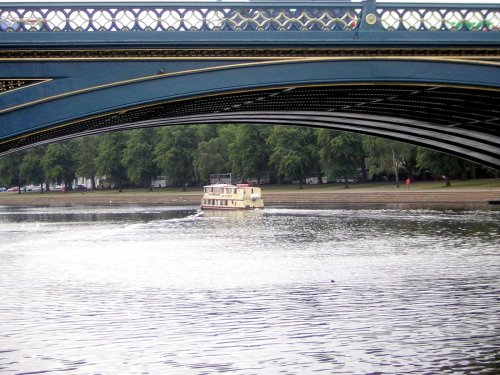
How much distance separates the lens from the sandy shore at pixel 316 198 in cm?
7871

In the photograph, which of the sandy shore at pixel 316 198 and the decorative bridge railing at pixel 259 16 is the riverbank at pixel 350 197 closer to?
the sandy shore at pixel 316 198

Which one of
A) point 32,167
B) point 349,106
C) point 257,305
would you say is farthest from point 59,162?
point 257,305

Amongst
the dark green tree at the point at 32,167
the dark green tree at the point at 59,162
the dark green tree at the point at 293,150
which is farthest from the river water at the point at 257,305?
the dark green tree at the point at 32,167


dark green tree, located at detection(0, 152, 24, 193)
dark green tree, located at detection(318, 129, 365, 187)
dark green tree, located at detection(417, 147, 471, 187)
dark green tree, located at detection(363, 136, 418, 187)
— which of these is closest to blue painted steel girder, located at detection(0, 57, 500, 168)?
dark green tree, located at detection(417, 147, 471, 187)

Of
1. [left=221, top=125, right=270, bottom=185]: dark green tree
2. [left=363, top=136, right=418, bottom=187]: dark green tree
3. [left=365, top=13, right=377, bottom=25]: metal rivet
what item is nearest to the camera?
[left=365, top=13, right=377, bottom=25]: metal rivet

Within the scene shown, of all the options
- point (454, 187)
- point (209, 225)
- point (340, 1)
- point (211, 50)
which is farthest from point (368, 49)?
point (454, 187)

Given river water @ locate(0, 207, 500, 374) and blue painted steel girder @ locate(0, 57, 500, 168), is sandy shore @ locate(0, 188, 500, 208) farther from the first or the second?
blue painted steel girder @ locate(0, 57, 500, 168)

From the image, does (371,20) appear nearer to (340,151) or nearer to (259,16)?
(259,16)

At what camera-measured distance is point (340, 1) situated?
22.0 meters

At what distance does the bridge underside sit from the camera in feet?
73.1

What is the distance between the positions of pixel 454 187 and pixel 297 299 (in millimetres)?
64737

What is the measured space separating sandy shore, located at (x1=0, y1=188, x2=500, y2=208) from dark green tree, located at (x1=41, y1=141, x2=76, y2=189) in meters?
7.42

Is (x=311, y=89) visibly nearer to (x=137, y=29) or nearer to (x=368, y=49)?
(x=368, y=49)

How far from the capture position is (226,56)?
20.3m
